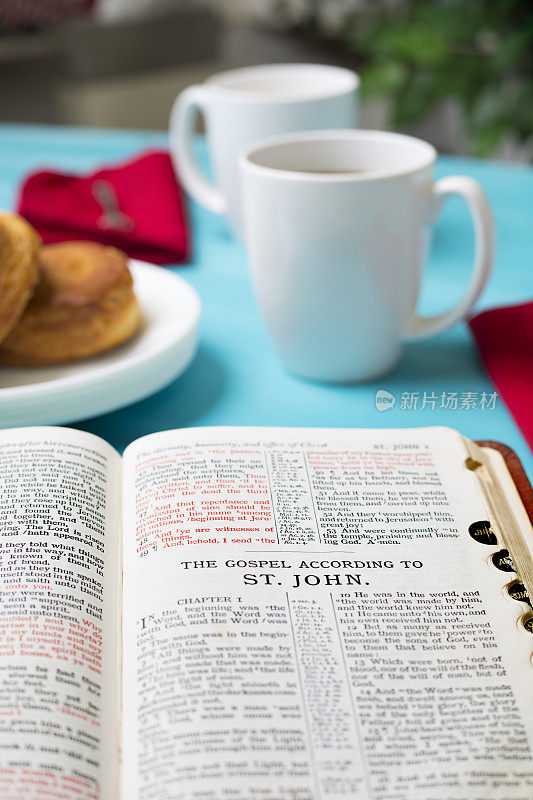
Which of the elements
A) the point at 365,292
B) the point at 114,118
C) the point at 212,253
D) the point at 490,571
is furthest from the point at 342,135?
the point at 114,118

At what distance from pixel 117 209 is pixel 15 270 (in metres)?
0.33

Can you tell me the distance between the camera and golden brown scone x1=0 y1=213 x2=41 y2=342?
21.4 inches

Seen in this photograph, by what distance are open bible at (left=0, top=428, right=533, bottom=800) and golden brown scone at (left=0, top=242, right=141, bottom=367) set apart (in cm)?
10

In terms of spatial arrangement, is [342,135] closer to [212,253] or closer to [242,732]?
[212,253]

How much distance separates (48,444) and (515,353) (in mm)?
341

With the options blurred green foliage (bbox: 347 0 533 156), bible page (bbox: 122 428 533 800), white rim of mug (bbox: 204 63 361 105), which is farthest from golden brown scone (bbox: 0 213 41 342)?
blurred green foliage (bbox: 347 0 533 156)

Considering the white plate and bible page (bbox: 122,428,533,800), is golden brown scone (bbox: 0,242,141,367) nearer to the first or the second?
the white plate

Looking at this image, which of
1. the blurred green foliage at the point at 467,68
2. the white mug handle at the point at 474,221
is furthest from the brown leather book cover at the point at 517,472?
the blurred green foliage at the point at 467,68

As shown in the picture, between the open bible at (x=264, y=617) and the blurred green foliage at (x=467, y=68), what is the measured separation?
1.04 metres

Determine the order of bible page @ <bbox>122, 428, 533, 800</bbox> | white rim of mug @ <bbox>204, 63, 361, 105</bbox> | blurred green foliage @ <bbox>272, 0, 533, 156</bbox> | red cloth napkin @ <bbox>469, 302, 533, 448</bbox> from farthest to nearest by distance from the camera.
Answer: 1. blurred green foliage @ <bbox>272, 0, 533, 156</bbox>
2. white rim of mug @ <bbox>204, 63, 361, 105</bbox>
3. red cloth napkin @ <bbox>469, 302, 533, 448</bbox>
4. bible page @ <bbox>122, 428, 533, 800</bbox>

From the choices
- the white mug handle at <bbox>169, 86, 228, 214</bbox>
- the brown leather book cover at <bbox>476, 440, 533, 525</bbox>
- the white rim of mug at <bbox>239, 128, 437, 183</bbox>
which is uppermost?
the white mug handle at <bbox>169, 86, 228, 214</bbox>

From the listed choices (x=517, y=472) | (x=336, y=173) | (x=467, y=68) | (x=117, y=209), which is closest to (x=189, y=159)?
(x=117, y=209)

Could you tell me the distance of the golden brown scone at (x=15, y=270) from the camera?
54cm

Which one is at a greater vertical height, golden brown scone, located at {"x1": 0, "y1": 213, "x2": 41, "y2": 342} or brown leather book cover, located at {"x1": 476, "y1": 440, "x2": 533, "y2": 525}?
golden brown scone, located at {"x1": 0, "y1": 213, "x2": 41, "y2": 342}
